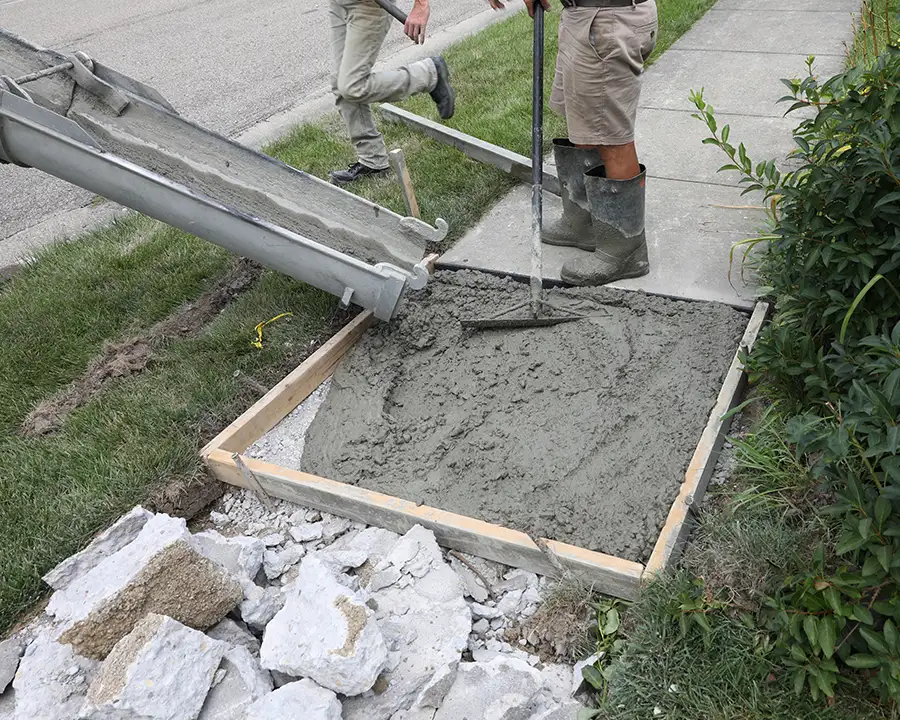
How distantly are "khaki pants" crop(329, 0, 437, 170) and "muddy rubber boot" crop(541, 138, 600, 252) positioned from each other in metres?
1.26

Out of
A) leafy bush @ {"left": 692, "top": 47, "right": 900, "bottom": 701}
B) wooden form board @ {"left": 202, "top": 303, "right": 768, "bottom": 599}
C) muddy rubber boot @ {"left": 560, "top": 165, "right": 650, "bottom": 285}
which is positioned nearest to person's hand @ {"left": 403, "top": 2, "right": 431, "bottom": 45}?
muddy rubber boot @ {"left": 560, "top": 165, "right": 650, "bottom": 285}

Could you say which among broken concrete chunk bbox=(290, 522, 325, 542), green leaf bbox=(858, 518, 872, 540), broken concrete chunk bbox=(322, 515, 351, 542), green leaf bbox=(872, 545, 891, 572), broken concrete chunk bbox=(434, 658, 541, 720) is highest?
green leaf bbox=(858, 518, 872, 540)

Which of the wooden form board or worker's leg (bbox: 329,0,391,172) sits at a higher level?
worker's leg (bbox: 329,0,391,172)

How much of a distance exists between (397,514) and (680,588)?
95 centimetres

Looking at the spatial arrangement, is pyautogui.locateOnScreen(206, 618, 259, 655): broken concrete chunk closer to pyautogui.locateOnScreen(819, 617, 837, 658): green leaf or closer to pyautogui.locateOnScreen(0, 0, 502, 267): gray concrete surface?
pyautogui.locateOnScreen(819, 617, 837, 658): green leaf

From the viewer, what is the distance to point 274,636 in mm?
2160

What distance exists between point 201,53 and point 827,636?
8.64 m

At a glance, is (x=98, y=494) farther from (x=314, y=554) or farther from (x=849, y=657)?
(x=849, y=657)

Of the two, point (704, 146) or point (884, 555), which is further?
point (704, 146)

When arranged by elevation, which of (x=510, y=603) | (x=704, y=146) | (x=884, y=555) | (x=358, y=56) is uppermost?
(x=358, y=56)

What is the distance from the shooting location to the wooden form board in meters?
2.33

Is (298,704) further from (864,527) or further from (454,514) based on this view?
(864,527)

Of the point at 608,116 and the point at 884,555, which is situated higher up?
the point at 608,116

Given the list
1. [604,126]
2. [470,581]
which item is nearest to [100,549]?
[470,581]
